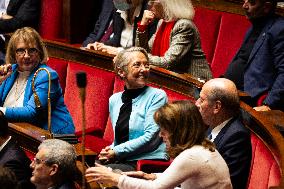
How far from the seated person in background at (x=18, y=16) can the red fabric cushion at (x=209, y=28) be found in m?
0.79

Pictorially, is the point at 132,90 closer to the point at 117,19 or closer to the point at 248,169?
the point at 248,169

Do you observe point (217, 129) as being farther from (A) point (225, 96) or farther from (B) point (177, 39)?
(B) point (177, 39)

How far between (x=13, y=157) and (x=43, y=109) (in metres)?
0.40

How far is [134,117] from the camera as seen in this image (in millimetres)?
2146

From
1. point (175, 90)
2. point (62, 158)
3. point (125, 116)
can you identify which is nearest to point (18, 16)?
point (175, 90)

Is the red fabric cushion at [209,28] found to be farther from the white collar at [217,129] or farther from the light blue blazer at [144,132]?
the white collar at [217,129]

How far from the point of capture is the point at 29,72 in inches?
93.0

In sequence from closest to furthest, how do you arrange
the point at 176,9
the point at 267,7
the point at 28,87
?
the point at 28,87 → the point at 267,7 → the point at 176,9

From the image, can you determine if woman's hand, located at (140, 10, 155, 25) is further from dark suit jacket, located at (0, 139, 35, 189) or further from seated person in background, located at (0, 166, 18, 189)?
seated person in background, located at (0, 166, 18, 189)

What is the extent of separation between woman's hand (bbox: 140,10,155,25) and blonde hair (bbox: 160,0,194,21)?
0.28 feet

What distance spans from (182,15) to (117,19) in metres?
0.47

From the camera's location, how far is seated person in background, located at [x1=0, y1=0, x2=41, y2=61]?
10.8 ft

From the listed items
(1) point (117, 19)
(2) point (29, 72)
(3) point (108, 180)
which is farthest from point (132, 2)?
(3) point (108, 180)

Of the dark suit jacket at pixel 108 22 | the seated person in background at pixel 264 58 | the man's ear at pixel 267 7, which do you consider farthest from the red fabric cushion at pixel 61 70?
the man's ear at pixel 267 7
